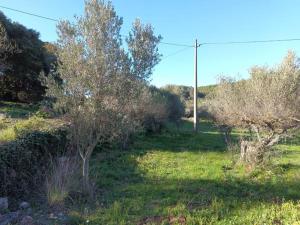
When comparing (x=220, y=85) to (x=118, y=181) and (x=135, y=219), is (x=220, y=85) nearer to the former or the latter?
(x=118, y=181)

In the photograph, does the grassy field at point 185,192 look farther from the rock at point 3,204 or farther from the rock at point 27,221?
the rock at point 3,204

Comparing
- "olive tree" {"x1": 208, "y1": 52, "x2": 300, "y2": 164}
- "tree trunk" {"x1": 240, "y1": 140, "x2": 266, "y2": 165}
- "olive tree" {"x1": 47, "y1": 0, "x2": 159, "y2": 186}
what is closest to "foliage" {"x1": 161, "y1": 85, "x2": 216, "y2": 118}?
"olive tree" {"x1": 208, "y1": 52, "x2": 300, "y2": 164}

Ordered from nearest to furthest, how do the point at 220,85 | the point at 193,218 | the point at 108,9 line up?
the point at 193,218
the point at 108,9
the point at 220,85

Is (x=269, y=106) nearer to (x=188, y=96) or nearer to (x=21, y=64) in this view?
(x=21, y=64)

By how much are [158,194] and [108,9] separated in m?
4.36

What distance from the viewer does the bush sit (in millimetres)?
7426

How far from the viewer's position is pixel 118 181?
394 inches

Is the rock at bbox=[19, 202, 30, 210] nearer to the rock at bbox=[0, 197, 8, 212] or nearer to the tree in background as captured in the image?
the rock at bbox=[0, 197, 8, 212]

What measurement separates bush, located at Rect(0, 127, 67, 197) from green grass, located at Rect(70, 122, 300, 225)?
1.56 m

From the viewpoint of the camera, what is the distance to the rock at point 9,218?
584 cm

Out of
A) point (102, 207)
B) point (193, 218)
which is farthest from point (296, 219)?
point (102, 207)

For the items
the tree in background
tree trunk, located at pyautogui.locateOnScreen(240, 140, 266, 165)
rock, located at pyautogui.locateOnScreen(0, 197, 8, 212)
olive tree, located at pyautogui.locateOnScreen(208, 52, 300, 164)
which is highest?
the tree in background

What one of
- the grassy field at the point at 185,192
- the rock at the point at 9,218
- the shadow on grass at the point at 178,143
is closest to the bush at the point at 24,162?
the grassy field at the point at 185,192

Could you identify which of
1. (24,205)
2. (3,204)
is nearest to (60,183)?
(24,205)
